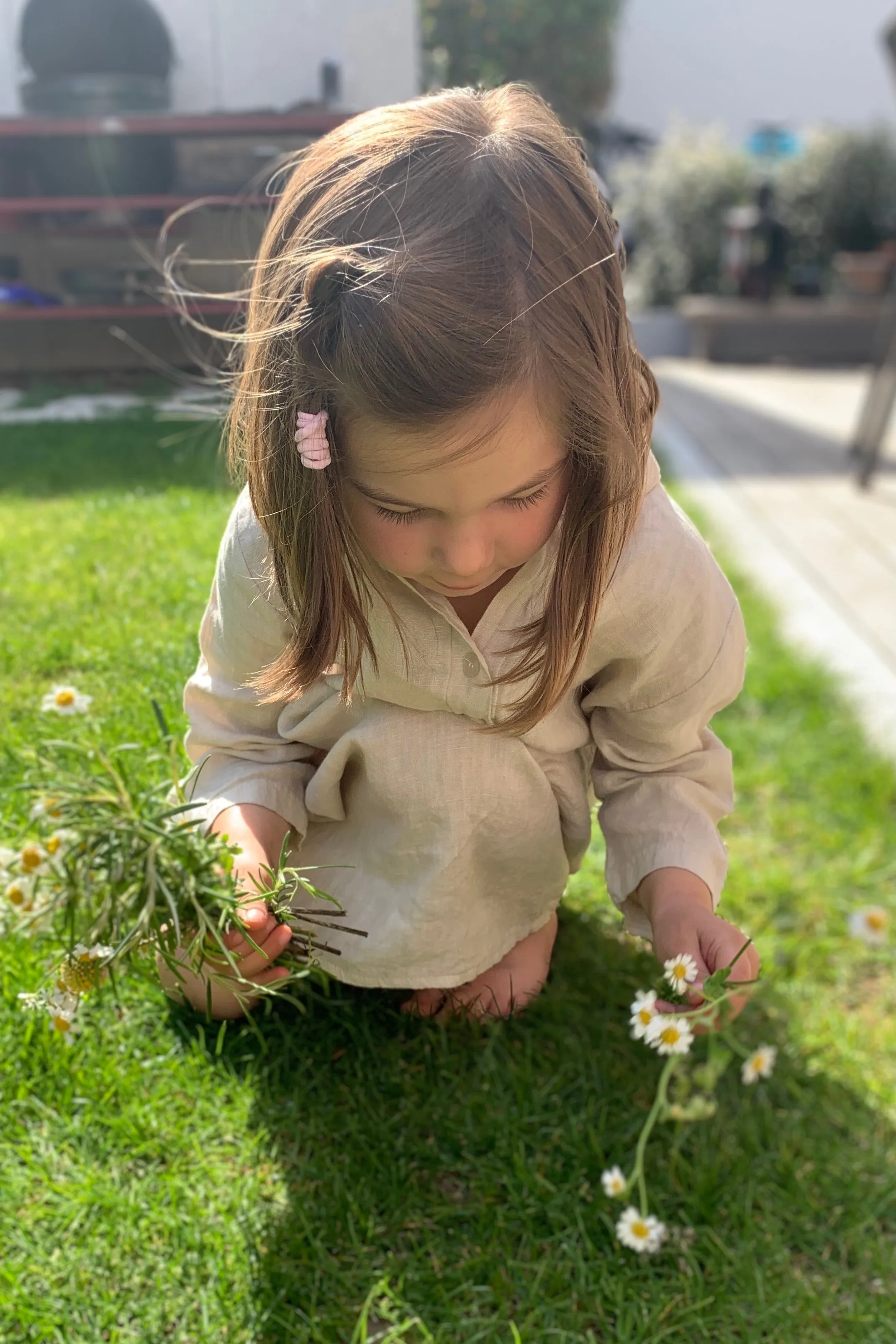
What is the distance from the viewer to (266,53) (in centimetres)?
129

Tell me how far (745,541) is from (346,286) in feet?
8.37

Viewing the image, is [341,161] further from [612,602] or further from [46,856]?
[46,856]

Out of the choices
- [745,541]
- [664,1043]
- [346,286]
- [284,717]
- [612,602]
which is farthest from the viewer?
[745,541]

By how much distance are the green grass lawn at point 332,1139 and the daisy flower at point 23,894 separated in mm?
114

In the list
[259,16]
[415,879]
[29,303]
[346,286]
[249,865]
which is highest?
[259,16]

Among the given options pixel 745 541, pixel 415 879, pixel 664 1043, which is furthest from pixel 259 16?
pixel 745 541

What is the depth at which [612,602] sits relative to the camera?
1070mm

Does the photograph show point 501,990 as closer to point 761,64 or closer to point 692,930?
point 692,930

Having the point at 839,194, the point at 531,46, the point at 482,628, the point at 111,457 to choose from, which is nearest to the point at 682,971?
the point at 482,628

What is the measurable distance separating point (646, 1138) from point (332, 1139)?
12.5 inches

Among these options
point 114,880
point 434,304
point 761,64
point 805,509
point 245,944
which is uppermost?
point 434,304

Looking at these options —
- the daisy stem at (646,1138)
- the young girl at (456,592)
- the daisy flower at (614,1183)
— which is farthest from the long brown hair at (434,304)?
the daisy flower at (614,1183)

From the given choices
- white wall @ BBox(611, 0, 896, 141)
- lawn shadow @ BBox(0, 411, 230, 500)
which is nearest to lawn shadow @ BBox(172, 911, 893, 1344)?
lawn shadow @ BBox(0, 411, 230, 500)

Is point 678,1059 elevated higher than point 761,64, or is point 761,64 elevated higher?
point 761,64
